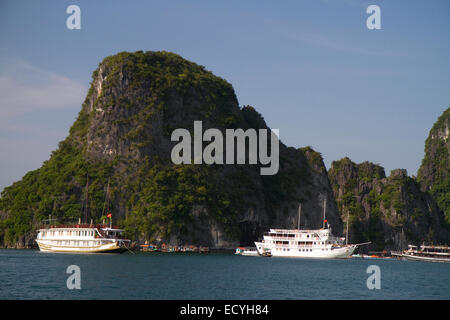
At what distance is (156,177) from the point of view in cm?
14112

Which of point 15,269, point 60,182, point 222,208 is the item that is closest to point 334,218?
point 222,208

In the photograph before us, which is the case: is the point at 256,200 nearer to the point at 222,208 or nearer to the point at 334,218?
the point at 222,208

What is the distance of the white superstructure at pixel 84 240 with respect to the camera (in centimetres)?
10012

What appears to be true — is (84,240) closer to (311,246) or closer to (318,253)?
(311,246)

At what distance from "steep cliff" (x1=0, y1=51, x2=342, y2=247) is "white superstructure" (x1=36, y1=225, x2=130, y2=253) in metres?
26.7

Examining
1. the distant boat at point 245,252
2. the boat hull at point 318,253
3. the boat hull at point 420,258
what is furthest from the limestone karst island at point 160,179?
the boat hull at point 420,258

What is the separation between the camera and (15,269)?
→ 6731cm

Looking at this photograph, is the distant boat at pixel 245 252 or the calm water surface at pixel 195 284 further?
the distant boat at pixel 245 252

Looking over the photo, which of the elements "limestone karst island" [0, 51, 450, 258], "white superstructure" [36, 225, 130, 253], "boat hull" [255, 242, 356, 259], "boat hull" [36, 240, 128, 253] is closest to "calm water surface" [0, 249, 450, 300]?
"boat hull" [36, 240, 128, 253]

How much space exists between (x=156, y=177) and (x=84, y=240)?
41.1m

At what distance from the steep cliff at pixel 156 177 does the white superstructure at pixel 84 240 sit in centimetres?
2674

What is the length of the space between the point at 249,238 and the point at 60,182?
53556 mm

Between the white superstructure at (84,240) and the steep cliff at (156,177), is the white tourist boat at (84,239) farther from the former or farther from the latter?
the steep cliff at (156,177)

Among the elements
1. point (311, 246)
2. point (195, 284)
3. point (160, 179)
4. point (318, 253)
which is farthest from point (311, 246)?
point (195, 284)
